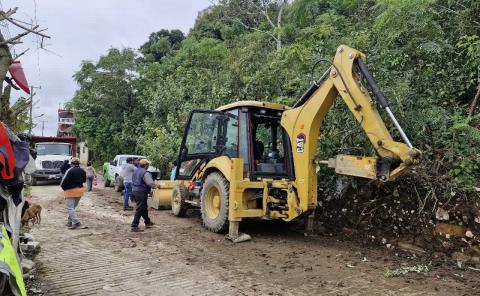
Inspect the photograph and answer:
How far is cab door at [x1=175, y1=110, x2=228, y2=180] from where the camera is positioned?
29.2 feet

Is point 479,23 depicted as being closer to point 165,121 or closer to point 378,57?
point 378,57

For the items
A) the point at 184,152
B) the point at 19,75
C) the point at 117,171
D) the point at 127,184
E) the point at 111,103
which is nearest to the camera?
the point at 19,75

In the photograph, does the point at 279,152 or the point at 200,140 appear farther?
the point at 200,140

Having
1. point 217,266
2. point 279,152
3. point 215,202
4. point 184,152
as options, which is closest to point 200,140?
point 184,152

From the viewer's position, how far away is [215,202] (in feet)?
28.5

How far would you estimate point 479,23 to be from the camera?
938 cm

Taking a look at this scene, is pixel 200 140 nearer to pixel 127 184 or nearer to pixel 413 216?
pixel 127 184

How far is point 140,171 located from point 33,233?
7.68 feet

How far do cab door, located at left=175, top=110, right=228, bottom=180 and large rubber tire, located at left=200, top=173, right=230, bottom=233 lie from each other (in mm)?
672

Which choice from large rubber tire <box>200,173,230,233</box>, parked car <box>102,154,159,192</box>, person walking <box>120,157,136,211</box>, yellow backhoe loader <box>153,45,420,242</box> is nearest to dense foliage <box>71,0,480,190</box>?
parked car <box>102,154,159,192</box>

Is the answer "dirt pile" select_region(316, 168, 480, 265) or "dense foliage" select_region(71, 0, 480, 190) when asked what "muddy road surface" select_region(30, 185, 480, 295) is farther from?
"dense foliage" select_region(71, 0, 480, 190)

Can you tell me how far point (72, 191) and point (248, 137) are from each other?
3952mm

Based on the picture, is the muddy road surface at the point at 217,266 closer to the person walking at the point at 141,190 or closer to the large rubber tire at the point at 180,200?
the person walking at the point at 141,190

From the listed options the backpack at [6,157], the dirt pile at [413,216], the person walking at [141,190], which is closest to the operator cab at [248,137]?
the person walking at [141,190]
